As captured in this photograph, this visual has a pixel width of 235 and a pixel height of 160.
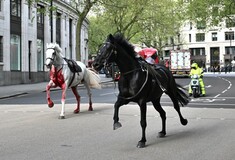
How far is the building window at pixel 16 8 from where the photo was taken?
36.8 meters

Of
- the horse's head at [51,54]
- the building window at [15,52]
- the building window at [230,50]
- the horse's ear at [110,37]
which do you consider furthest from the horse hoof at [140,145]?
the building window at [230,50]

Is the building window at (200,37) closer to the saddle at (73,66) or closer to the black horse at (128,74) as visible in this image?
the saddle at (73,66)

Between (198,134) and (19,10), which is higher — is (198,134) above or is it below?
below

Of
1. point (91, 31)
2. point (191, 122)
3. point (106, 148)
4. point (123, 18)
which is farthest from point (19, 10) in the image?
point (91, 31)

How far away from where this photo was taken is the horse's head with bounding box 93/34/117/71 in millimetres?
7238

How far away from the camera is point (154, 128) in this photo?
952 cm

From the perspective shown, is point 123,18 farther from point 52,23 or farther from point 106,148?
point 106,148

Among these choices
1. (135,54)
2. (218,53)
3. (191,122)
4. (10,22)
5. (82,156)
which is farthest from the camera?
(218,53)

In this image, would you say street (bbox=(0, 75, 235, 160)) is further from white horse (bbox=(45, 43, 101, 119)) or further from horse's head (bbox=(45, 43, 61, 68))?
horse's head (bbox=(45, 43, 61, 68))

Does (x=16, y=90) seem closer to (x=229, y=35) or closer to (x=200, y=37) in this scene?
(x=229, y=35)

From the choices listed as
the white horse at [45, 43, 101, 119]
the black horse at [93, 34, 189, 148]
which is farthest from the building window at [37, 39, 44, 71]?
the black horse at [93, 34, 189, 148]

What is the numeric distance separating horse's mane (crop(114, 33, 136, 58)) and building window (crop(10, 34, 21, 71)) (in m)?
30.0

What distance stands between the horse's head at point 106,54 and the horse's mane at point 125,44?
0.14m

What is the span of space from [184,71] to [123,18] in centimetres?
1162
